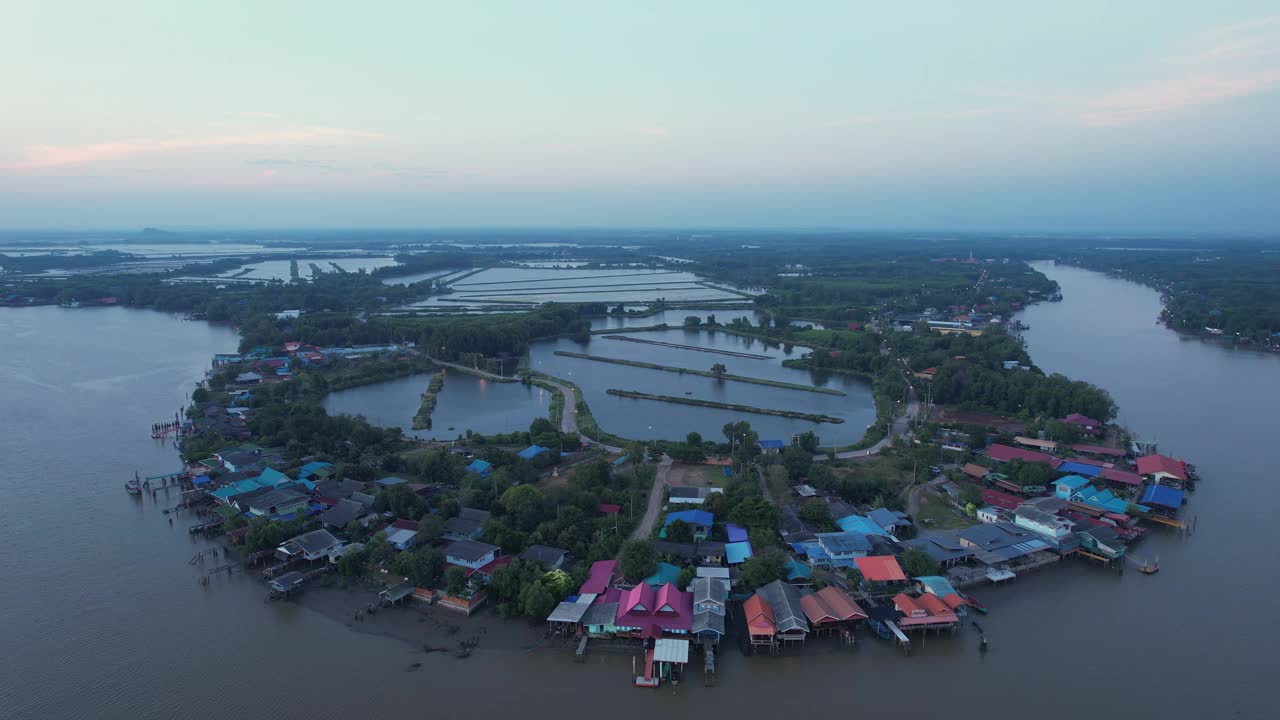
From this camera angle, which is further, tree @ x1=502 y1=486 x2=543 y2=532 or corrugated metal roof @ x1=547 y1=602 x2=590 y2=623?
tree @ x1=502 y1=486 x2=543 y2=532

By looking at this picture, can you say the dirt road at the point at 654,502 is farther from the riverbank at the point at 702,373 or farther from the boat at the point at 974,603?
the riverbank at the point at 702,373

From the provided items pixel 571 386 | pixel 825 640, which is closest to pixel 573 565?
pixel 825 640

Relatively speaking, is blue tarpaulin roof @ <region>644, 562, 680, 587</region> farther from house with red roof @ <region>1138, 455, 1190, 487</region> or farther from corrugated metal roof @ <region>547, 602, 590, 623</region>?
house with red roof @ <region>1138, 455, 1190, 487</region>

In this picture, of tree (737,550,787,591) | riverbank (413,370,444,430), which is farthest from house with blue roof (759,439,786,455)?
riverbank (413,370,444,430)

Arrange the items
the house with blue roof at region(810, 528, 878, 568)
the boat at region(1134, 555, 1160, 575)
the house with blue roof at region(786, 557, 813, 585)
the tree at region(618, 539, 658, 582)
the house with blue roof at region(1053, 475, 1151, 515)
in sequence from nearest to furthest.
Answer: the tree at region(618, 539, 658, 582)
the house with blue roof at region(786, 557, 813, 585)
the house with blue roof at region(810, 528, 878, 568)
the boat at region(1134, 555, 1160, 575)
the house with blue roof at region(1053, 475, 1151, 515)

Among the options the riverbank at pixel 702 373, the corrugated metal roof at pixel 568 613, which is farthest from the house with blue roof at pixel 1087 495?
the corrugated metal roof at pixel 568 613

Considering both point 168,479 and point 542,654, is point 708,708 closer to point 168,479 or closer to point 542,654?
point 542,654

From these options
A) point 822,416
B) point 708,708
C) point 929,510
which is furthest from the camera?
point 822,416
